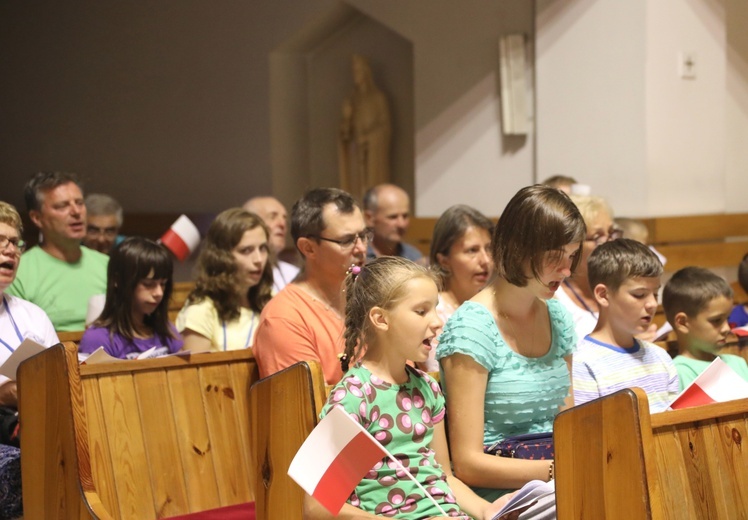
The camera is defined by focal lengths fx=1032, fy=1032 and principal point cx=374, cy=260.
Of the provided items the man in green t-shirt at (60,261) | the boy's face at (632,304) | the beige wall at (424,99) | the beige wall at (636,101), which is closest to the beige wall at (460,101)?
the beige wall at (424,99)

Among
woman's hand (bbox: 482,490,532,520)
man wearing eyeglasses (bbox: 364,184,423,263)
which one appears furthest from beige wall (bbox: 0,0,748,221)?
woman's hand (bbox: 482,490,532,520)

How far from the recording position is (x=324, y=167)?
8.89 metres

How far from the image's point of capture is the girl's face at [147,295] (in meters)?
3.81

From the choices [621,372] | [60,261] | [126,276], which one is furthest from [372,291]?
[60,261]

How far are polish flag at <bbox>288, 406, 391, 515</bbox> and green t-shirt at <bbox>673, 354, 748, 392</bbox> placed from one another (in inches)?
67.9

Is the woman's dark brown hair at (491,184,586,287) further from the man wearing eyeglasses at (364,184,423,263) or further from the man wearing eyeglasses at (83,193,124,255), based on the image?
the man wearing eyeglasses at (83,193,124,255)

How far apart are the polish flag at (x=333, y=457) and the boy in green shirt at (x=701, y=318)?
1.80 meters

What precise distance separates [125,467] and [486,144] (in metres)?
4.56

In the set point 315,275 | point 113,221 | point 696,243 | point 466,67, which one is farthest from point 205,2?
point 315,275

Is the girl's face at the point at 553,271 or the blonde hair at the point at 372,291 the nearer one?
the blonde hair at the point at 372,291

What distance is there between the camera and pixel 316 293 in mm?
3311

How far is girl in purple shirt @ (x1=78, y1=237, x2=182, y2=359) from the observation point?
3762 millimetres

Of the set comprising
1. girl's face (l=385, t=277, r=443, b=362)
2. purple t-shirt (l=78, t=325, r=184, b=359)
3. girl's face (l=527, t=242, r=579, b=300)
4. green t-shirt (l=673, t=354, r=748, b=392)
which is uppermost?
girl's face (l=527, t=242, r=579, b=300)

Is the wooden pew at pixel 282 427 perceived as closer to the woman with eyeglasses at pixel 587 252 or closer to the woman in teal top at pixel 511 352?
the woman in teal top at pixel 511 352
